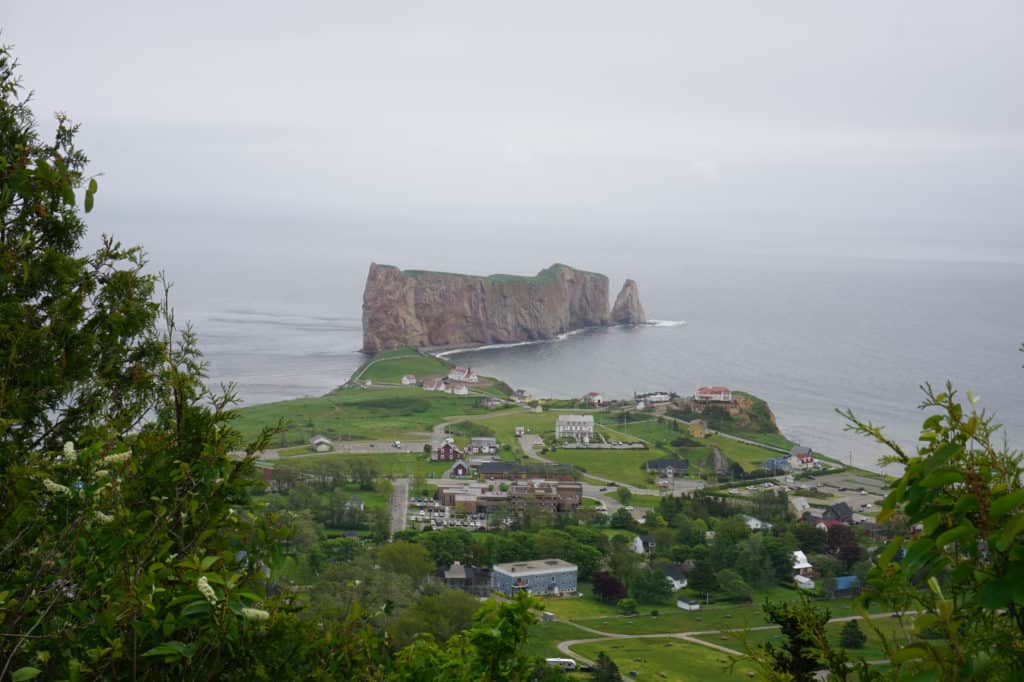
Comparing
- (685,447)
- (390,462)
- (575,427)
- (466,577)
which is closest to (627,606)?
(466,577)

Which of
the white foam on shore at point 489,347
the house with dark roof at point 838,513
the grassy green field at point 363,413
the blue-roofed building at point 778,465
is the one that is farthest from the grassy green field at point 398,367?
the house with dark roof at point 838,513

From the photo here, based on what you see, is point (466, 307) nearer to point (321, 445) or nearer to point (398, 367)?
point (398, 367)

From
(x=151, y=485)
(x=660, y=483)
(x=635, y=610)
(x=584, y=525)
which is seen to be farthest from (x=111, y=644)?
(x=660, y=483)

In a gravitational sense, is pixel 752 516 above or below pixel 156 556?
below

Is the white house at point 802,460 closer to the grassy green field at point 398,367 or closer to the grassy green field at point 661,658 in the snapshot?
the grassy green field at point 661,658

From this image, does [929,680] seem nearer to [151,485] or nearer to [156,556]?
[156,556]
